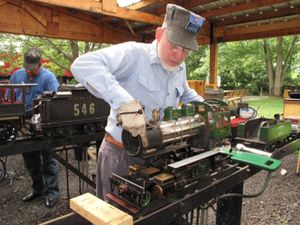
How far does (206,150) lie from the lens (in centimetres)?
175

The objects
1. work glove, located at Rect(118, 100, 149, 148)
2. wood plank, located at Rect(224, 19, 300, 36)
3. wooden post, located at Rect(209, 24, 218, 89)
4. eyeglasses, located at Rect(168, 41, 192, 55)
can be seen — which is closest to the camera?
work glove, located at Rect(118, 100, 149, 148)

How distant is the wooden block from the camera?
1.13m

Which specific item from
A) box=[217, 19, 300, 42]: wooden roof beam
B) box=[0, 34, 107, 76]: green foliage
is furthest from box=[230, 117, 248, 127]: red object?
box=[0, 34, 107, 76]: green foliage

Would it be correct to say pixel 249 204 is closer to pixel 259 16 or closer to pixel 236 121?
pixel 236 121

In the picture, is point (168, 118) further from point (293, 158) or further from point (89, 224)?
point (293, 158)

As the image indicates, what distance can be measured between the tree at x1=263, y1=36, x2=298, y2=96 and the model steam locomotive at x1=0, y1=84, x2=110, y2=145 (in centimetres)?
2124

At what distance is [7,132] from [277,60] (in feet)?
75.1

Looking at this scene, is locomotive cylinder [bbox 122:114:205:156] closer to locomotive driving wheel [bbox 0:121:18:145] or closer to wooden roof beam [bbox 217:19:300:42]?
locomotive driving wheel [bbox 0:121:18:145]

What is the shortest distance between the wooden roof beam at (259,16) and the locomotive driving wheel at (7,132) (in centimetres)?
501

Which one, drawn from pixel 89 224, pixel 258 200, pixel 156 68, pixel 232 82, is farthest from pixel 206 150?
pixel 232 82

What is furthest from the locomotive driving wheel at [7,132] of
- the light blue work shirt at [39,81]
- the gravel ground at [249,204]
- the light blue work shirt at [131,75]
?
the light blue work shirt at [131,75]

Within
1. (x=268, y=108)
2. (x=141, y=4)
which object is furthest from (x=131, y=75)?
(x=268, y=108)

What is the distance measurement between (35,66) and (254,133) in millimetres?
2734

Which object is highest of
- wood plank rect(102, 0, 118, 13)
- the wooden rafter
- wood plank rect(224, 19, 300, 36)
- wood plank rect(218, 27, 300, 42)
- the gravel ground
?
the wooden rafter
